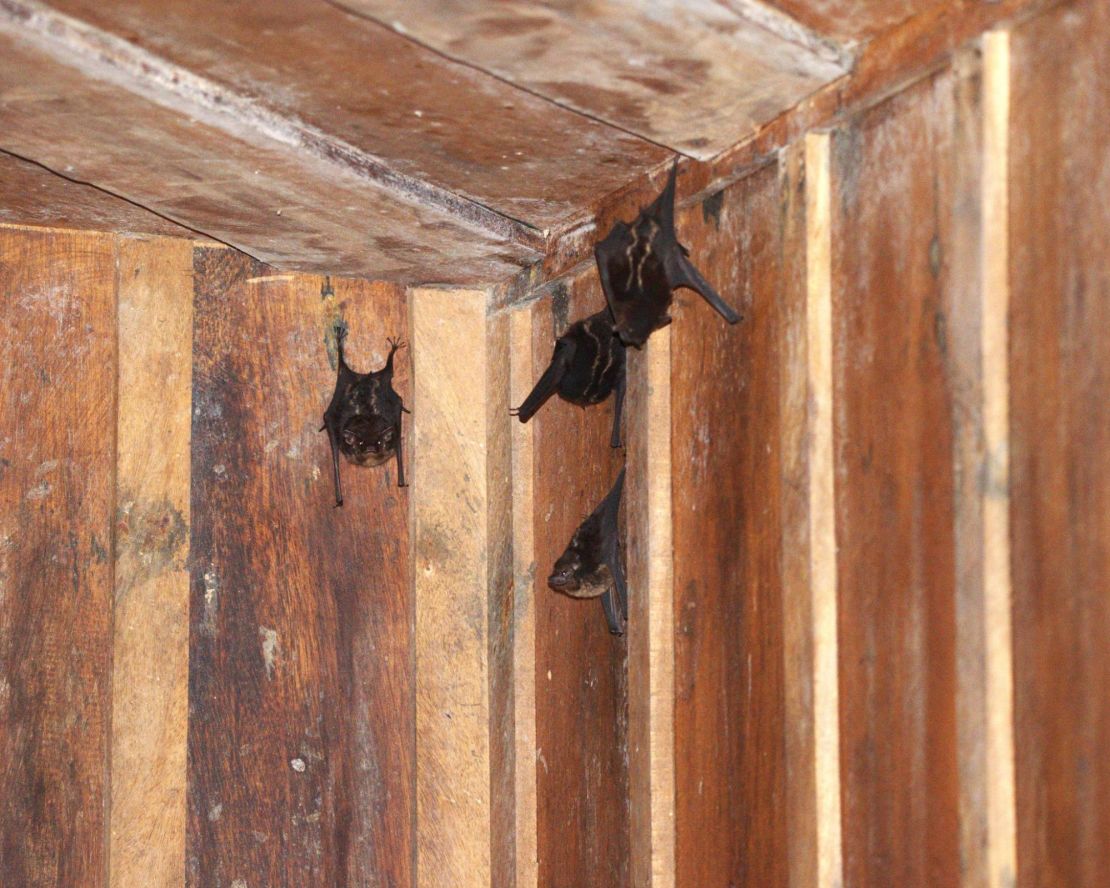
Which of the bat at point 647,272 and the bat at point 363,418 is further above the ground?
the bat at point 647,272

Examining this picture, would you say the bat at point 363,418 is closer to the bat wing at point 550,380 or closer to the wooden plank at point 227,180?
the wooden plank at point 227,180

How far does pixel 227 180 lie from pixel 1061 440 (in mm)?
2306

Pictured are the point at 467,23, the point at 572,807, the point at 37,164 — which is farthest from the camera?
the point at 572,807

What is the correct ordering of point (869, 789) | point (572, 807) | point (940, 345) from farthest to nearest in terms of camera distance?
point (572, 807), point (869, 789), point (940, 345)

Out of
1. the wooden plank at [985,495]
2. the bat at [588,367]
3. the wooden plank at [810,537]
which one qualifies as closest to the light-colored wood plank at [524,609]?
the bat at [588,367]

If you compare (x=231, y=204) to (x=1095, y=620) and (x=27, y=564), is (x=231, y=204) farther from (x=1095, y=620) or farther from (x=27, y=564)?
(x=1095, y=620)

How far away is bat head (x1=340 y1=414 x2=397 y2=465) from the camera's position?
4113mm

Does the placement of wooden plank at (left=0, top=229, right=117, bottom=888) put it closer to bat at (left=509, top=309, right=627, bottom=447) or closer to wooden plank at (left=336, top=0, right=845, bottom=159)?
bat at (left=509, top=309, right=627, bottom=447)

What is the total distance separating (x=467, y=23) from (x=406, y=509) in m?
2.21

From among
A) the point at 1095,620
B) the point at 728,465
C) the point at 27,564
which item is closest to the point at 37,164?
the point at 27,564

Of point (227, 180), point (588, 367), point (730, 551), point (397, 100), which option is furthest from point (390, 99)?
point (730, 551)

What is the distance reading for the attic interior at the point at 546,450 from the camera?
6.65ft

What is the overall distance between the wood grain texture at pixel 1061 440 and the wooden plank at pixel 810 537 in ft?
1.67

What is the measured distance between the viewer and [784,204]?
2.64m
